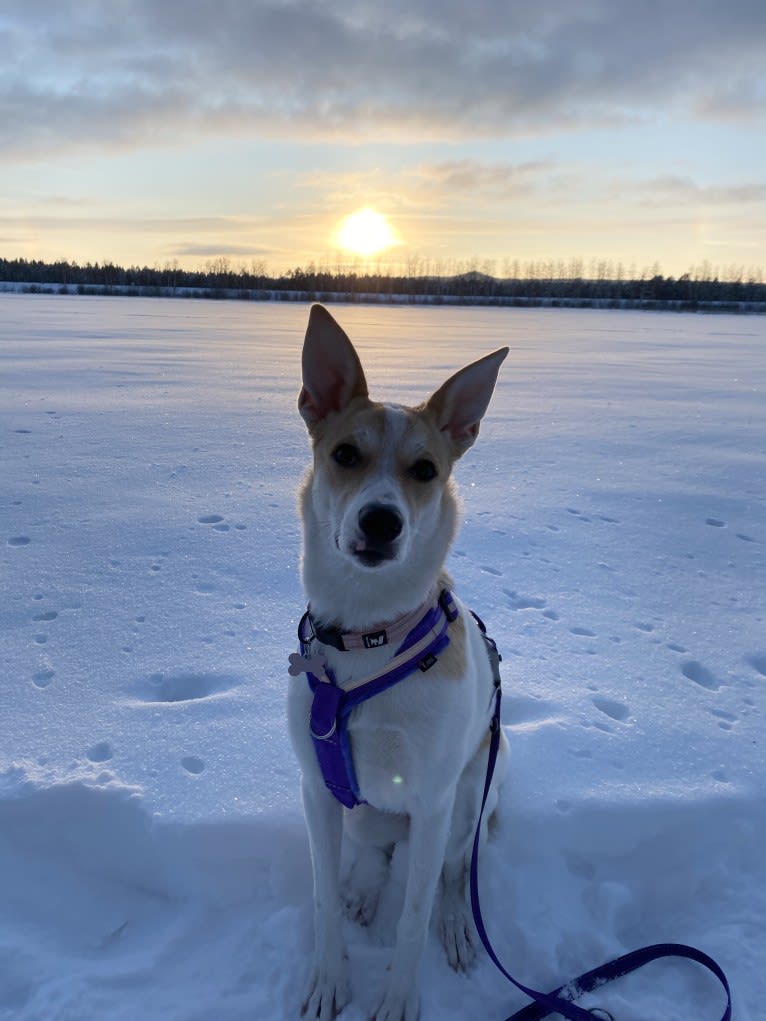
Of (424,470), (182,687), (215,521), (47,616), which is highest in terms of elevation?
(424,470)

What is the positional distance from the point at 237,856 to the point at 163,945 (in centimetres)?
36

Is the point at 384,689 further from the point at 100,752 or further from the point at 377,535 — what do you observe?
the point at 100,752

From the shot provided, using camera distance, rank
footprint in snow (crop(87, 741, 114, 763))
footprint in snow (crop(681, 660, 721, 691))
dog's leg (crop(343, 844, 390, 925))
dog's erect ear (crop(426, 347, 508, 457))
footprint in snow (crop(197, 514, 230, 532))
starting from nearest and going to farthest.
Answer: dog's leg (crop(343, 844, 390, 925)), dog's erect ear (crop(426, 347, 508, 457)), footprint in snow (crop(87, 741, 114, 763)), footprint in snow (crop(681, 660, 721, 691)), footprint in snow (crop(197, 514, 230, 532))

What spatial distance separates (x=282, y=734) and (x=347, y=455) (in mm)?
1379

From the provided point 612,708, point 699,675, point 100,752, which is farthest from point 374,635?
point 699,675

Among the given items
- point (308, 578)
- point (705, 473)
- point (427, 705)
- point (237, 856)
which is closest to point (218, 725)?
point (237, 856)

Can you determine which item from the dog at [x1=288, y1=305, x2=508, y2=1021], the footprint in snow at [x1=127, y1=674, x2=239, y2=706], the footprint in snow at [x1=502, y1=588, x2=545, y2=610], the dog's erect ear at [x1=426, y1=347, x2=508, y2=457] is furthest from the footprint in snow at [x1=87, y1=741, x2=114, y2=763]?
the footprint in snow at [x1=502, y1=588, x2=545, y2=610]

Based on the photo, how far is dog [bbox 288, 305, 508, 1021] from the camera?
6.83ft

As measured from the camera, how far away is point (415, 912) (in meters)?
2.12

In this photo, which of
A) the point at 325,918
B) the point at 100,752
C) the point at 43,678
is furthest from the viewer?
the point at 43,678

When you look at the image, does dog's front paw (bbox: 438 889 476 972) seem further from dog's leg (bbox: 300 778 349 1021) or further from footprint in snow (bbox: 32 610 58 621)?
footprint in snow (bbox: 32 610 58 621)

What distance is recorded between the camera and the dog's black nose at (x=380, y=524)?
213cm

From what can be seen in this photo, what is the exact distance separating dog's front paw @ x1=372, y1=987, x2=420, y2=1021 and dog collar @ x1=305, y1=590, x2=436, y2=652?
1.10 metres

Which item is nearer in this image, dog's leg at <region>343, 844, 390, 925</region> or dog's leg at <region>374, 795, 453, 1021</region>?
dog's leg at <region>374, 795, 453, 1021</region>
